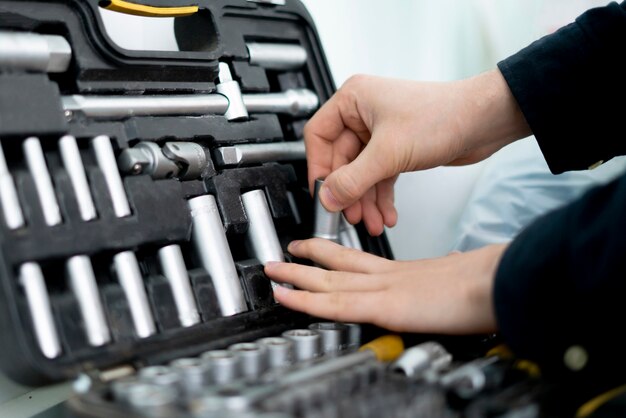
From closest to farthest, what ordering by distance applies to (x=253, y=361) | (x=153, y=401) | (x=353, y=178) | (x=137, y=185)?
1. (x=153, y=401)
2. (x=253, y=361)
3. (x=137, y=185)
4. (x=353, y=178)

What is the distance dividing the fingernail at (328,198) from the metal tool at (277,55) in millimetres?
171

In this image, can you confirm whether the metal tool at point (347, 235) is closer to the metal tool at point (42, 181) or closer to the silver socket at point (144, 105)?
the silver socket at point (144, 105)

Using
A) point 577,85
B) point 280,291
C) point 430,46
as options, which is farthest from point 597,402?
point 430,46

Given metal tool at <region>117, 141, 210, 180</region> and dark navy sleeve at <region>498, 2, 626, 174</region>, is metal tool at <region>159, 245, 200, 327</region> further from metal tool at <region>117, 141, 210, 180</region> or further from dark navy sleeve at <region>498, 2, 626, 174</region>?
dark navy sleeve at <region>498, 2, 626, 174</region>

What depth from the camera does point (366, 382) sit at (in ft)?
1.63

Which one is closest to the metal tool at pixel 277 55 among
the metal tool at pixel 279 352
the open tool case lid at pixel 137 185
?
the open tool case lid at pixel 137 185

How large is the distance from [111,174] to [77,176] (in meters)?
0.03

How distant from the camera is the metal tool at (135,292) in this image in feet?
1.92

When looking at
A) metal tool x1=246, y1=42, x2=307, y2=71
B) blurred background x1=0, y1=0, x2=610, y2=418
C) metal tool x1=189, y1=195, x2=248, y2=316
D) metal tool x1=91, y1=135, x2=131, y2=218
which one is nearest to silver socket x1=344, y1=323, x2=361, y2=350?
metal tool x1=189, y1=195, x2=248, y2=316

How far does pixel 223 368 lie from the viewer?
1.66 feet

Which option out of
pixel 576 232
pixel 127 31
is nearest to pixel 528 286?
pixel 576 232

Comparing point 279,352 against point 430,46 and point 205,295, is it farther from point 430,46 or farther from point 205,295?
point 430,46

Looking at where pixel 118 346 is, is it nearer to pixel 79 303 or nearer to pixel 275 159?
pixel 79 303

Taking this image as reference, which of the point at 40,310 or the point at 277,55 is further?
the point at 277,55
